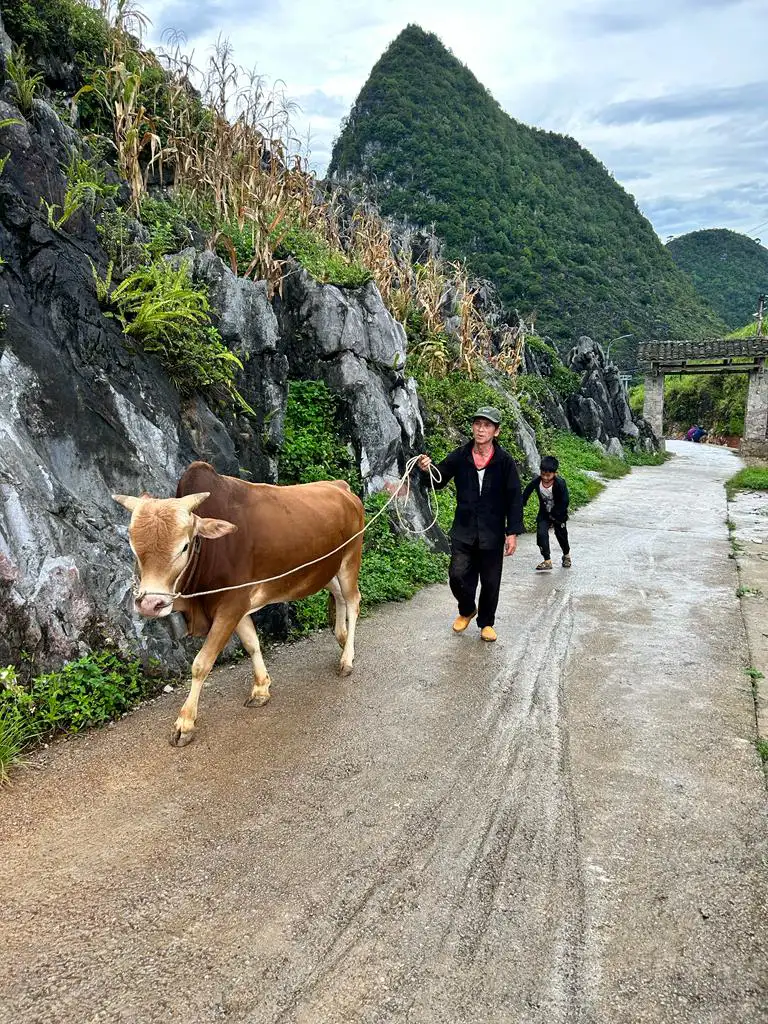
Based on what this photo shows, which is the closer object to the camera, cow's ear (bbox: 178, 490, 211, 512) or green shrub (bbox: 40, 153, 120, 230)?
cow's ear (bbox: 178, 490, 211, 512)

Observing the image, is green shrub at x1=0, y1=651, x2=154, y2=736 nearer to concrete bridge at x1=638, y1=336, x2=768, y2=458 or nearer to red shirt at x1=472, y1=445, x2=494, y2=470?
red shirt at x1=472, y1=445, x2=494, y2=470

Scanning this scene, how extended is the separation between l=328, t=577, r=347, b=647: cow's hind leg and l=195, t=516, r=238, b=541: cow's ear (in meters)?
1.68

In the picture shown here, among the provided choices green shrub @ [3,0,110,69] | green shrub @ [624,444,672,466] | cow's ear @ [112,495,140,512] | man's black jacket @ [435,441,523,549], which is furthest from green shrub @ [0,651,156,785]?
green shrub @ [624,444,672,466]

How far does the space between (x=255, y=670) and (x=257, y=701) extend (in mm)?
199

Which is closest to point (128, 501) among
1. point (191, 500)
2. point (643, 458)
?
point (191, 500)

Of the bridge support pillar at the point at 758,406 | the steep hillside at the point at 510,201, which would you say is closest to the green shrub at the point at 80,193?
the bridge support pillar at the point at 758,406

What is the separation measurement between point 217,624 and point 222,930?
1800 millimetres

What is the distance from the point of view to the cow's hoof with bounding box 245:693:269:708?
4.38m

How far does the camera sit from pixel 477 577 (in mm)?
6109

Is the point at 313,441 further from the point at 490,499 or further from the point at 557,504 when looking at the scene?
the point at 557,504

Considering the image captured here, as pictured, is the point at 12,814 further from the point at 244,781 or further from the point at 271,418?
the point at 271,418

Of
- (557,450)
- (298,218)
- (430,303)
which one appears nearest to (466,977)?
(298,218)

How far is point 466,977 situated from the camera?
2.30m

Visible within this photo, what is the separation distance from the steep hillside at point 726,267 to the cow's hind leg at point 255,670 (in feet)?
313
